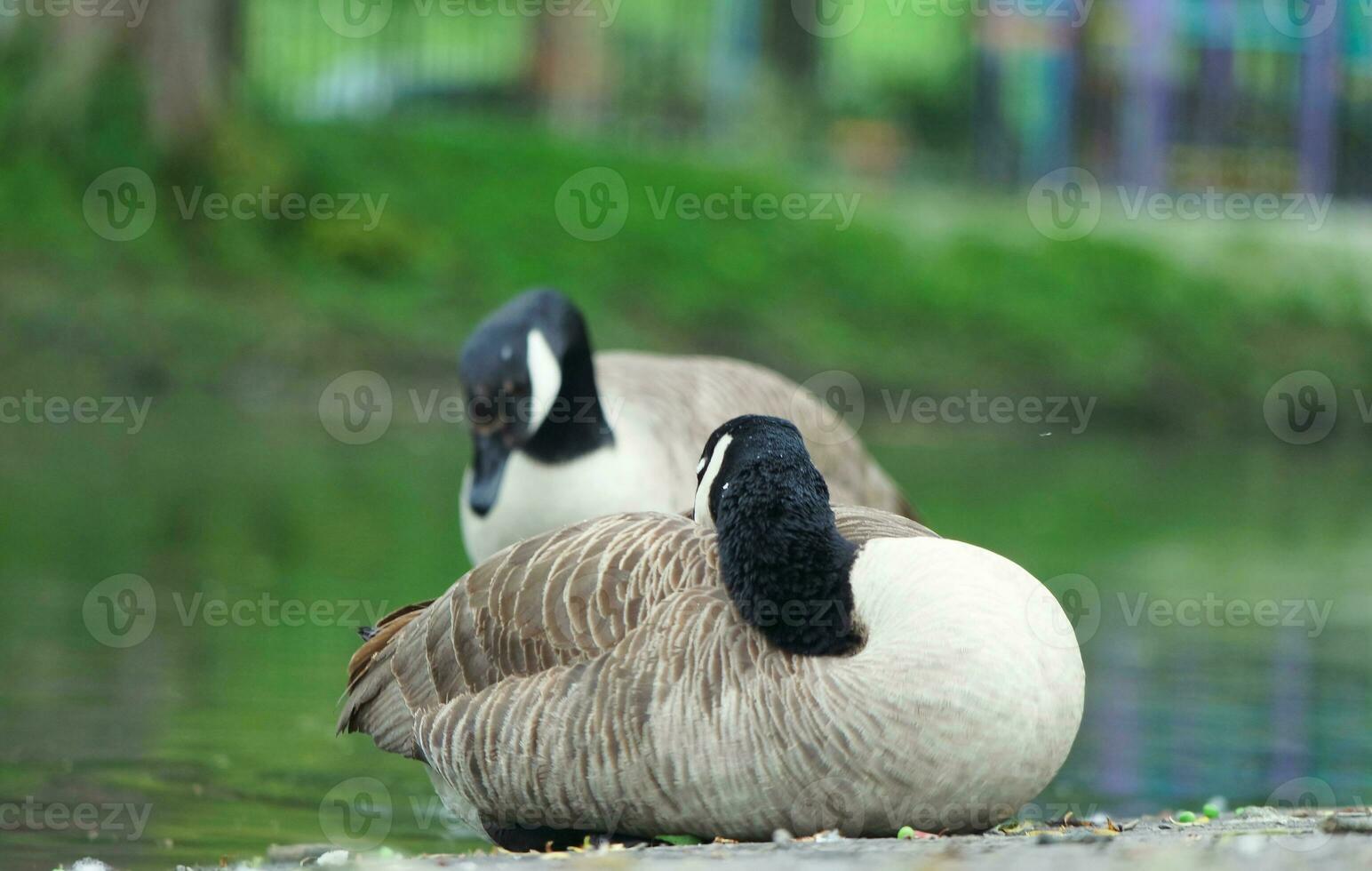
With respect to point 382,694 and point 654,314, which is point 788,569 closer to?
point 382,694

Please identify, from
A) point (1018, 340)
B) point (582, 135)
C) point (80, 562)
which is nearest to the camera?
point (80, 562)

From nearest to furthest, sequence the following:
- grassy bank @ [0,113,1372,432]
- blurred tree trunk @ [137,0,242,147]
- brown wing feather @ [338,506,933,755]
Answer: brown wing feather @ [338,506,933,755]
grassy bank @ [0,113,1372,432]
blurred tree trunk @ [137,0,242,147]

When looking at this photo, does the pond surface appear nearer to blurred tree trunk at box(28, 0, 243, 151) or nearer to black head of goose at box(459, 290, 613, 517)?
black head of goose at box(459, 290, 613, 517)

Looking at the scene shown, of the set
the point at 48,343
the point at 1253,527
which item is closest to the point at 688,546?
the point at 1253,527

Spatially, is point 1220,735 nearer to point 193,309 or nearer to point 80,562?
point 80,562

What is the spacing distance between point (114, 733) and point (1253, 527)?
11252 millimetres

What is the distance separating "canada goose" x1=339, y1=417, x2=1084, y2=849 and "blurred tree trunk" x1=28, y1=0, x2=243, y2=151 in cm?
2027

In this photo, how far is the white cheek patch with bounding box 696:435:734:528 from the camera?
→ 559cm

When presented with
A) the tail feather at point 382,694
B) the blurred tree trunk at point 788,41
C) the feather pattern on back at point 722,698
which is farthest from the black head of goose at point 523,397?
the blurred tree trunk at point 788,41

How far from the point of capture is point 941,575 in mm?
4953

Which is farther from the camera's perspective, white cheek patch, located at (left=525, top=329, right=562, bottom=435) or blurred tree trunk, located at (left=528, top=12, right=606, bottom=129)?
blurred tree trunk, located at (left=528, top=12, right=606, bottom=129)

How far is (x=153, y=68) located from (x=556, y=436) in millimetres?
18332

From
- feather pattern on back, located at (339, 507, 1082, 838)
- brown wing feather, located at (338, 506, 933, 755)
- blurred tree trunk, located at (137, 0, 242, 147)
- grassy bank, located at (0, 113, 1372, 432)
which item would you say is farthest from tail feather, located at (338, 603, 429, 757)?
blurred tree trunk, located at (137, 0, 242, 147)

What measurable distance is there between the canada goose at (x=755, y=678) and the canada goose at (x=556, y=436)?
7.70 feet
